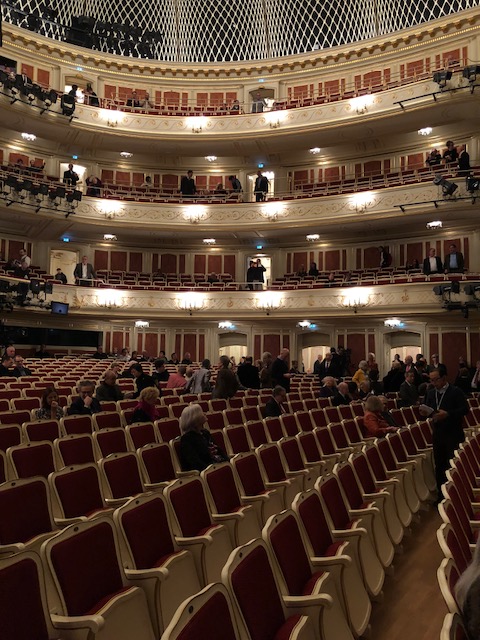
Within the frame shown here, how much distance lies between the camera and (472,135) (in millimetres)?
16484

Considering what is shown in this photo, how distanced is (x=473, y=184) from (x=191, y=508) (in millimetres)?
13483

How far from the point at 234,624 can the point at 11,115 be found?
1667 centimetres

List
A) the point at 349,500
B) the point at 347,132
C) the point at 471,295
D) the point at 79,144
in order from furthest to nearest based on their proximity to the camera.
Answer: the point at 79,144
the point at 347,132
the point at 471,295
the point at 349,500

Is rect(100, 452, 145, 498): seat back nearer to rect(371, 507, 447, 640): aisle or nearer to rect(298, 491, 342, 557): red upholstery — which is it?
rect(298, 491, 342, 557): red upholstery

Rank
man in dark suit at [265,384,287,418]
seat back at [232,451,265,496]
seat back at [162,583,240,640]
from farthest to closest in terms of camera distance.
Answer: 1. man in dark suit at [265,384,287,418]
2. seat back at [232,451,265,496]
3. seat back at [162,583,240,640]

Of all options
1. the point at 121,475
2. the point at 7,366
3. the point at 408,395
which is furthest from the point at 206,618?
the point at 7,366

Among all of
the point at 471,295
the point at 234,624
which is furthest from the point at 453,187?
the point at 234,624

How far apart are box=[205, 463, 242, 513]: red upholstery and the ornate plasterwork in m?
12.1

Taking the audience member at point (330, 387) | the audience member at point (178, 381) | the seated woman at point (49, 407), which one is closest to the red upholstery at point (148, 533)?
the seated woman at point (49, 407)

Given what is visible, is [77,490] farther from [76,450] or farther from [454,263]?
[454,263]

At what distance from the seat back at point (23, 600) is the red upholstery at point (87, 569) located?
0.15m

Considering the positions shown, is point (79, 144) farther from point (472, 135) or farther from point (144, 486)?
point (144, 486)

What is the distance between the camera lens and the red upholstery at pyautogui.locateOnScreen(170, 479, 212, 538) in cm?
264

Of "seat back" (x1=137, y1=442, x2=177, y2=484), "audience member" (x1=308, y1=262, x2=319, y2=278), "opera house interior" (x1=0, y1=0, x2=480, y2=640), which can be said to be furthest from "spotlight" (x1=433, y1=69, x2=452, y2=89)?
"seat back" (x1=137, y1=442, x2=177, y2=484)
